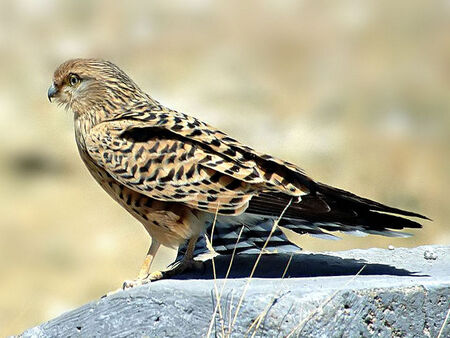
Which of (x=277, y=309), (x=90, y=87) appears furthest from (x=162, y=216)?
(x=277, y=309)

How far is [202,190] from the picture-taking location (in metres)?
6.47

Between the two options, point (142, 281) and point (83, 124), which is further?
point (83, 124)

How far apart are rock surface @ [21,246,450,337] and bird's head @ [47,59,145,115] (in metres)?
1.64

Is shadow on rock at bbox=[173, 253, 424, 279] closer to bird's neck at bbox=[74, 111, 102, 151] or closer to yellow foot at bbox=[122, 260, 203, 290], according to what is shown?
yellow foot at bbox=[122, 260, 203, 290]

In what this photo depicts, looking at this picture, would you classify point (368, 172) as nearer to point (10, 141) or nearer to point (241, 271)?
point (10, 141)

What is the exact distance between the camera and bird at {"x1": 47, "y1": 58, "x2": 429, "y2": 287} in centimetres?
627

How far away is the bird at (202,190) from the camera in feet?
20.6

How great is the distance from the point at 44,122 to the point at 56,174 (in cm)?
105

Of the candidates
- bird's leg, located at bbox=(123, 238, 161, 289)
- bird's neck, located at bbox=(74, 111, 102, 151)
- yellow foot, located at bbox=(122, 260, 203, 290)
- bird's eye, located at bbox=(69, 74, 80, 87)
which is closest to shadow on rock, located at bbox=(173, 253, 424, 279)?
yellow foot, located at bbox=(122, 260, 203, 290)

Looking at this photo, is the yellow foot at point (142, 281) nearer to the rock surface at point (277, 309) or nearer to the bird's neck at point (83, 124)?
the rock surface at point (277, 309)

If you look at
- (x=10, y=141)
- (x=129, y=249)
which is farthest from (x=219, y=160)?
(x=10, y=141)

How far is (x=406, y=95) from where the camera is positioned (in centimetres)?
1622

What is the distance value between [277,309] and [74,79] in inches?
101

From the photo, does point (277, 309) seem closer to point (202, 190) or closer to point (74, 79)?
point (202, 190)
